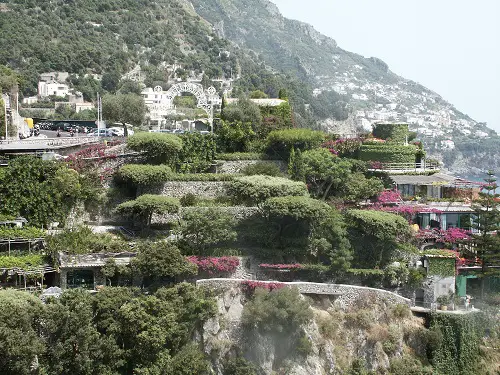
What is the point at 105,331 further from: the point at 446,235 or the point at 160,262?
the point at 446,235

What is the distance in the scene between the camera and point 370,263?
33.9 metres

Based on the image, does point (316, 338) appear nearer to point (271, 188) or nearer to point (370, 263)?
point (370, 263)

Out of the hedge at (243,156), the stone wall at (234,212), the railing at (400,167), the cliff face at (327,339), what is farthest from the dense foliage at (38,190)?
the railing at (400,167)

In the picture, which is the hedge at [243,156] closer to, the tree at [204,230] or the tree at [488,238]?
the tree at [204,230]

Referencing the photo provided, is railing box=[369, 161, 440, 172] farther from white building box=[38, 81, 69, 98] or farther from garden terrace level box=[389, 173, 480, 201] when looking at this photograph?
white building box=[38, 81, 69, 98]

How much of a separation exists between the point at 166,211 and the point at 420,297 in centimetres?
1262

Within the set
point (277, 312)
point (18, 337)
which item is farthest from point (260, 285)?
point (18, 337)

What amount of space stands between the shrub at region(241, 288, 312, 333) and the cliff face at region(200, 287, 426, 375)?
438mm

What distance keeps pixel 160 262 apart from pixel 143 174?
7.49m

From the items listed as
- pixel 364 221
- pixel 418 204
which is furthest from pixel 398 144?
pixel 364 221

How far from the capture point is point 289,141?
134 feet

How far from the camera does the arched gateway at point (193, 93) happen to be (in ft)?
189

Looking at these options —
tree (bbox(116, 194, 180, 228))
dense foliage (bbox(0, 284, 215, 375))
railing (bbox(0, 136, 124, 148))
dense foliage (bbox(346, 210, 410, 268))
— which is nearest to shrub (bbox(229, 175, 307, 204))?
dense foliage (bbox(346, 210, 410, 268))

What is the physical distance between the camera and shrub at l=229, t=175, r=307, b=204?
1363 inches
